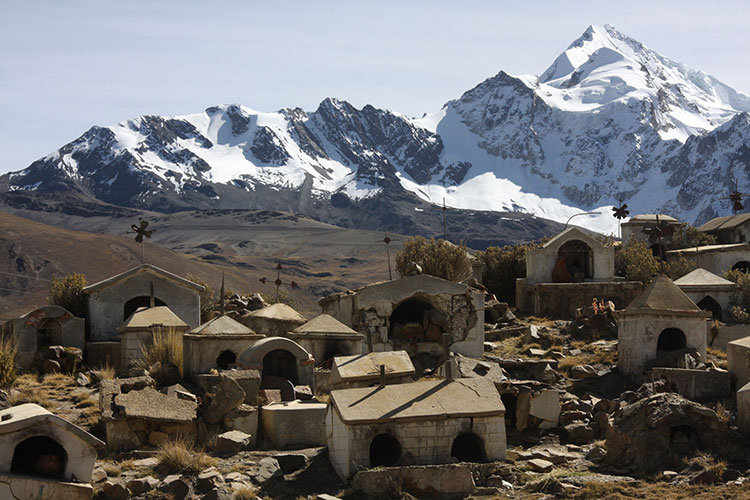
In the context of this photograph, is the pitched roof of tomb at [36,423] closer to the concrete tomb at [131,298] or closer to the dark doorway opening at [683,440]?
the dark doorway opening at [683,440]

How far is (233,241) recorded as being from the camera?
193 meters

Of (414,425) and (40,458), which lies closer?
(40,458)

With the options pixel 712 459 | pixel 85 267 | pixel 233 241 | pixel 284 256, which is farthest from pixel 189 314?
pixel 233 241

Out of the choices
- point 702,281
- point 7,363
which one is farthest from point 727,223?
point 7,363

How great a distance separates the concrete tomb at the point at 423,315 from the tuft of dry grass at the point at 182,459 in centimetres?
1167

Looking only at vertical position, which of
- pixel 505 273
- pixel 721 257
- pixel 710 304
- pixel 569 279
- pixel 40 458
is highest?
pixel 721 257

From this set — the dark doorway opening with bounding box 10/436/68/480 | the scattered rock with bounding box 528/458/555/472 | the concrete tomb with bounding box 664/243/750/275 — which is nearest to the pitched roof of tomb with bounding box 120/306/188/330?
the dark doorway opening with bounding box 10/436/68/480

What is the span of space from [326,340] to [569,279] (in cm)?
1474

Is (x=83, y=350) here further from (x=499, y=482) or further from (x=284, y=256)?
(x=284, y=256)

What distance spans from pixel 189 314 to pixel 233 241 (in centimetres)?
15971

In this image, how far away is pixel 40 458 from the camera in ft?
56.4

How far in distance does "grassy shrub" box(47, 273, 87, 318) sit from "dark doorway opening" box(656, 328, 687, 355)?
17.9 m

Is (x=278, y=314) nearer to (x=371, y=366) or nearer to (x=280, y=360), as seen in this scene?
(x=280, y=360)

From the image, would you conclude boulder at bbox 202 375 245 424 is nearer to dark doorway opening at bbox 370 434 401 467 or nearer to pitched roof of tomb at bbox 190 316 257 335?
dark doorway opening at bbox 370 434 401 467
